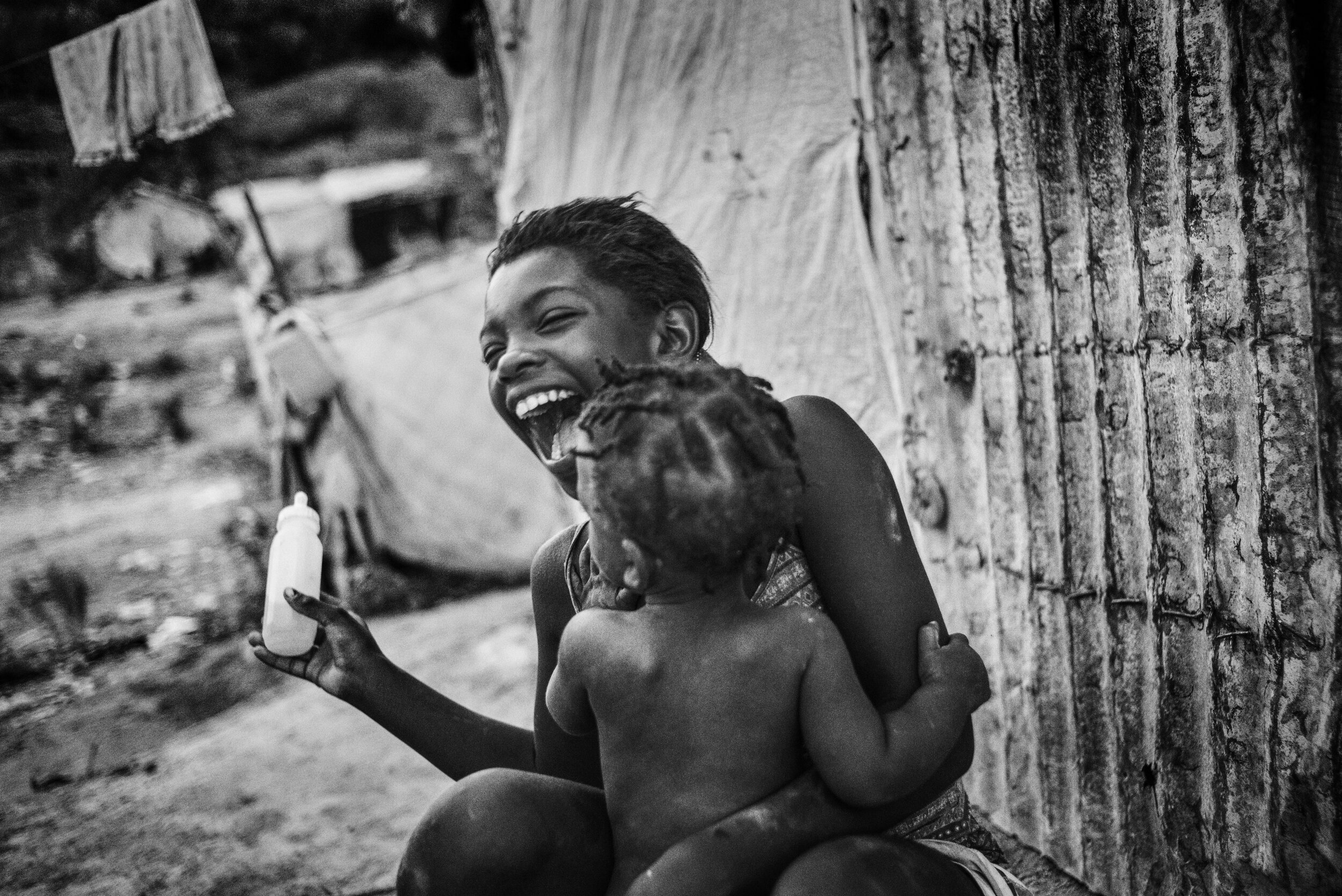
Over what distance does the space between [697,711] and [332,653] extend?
667 millimetres

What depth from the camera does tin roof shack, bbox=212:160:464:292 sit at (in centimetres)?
1206

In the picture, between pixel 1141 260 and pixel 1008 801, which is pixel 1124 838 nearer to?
pixel 1008 801

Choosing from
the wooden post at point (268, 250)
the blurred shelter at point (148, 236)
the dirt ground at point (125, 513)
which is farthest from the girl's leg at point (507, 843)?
the blurred shelter at point (148, 236)

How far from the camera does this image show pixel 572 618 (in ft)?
4.64

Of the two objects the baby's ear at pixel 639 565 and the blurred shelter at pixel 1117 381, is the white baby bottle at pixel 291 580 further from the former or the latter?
the blurred shelter at pixel 1117 381

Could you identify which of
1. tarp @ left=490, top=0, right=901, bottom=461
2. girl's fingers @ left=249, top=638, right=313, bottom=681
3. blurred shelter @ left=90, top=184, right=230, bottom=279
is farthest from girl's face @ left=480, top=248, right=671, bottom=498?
blurred shelter @ left=90, top=184, right=230, bottom=279

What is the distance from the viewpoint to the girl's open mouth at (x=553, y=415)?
1.43 meters

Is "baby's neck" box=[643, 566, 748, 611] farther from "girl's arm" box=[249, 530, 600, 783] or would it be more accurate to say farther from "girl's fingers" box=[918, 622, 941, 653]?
"girl's arm" box=[249, 530, 600, 783]

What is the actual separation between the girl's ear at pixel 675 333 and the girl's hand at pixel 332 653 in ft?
Answer: 1.95

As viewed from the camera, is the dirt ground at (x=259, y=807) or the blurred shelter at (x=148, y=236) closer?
the dirt ground at (x=259, y=807)

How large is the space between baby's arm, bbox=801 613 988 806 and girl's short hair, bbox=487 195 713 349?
0.55m

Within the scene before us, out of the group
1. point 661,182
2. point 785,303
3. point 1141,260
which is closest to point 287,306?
point 661,182

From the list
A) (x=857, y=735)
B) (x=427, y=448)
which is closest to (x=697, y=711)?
(x=857, y=735)

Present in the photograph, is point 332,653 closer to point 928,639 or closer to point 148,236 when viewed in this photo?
point 928,639
